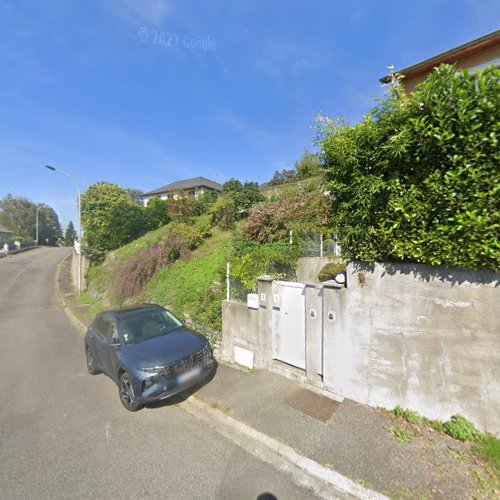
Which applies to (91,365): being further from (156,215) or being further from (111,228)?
(156,215)

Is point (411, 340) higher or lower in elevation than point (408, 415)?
higher

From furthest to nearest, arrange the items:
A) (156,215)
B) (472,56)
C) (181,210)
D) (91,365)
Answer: (156,215)
(181,210)
(472,56)
(91,365)

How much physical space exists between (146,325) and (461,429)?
5.37 metres

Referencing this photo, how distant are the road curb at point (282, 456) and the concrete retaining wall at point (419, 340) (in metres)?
1.34

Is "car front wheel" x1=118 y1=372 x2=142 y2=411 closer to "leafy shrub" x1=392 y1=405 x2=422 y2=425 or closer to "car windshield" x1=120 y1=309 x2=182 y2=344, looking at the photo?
"car windshield" x1=120 y1=309 x2=182 y2=344

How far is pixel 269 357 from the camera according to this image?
5195 millimetres

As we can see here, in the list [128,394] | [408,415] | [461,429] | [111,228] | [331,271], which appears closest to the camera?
[461,429]

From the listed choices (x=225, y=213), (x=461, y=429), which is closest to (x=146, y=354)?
(x=461, y=429)

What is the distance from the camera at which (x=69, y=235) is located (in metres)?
73.6

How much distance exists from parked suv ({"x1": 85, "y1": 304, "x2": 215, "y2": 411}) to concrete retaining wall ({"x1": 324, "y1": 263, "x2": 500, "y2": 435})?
2497 mm

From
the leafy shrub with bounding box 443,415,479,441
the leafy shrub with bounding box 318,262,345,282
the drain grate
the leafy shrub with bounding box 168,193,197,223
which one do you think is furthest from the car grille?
the leafy shrub with bounding box 168,193,197,223

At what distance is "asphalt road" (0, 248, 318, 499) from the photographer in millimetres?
2842

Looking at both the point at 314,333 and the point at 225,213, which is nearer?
the point at 314,333

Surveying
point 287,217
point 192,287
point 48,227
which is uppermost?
point 48,227
